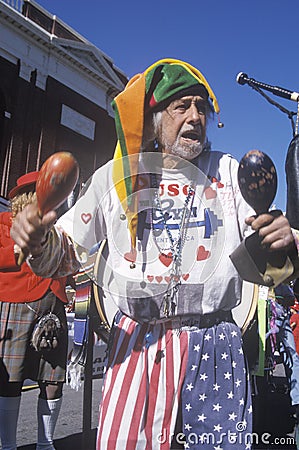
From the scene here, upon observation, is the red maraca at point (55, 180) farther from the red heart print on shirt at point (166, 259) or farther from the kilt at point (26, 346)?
the kilt at point (26, 346)

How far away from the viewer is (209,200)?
3.51ft

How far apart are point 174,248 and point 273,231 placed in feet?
1.10

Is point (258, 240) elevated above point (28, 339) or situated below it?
above

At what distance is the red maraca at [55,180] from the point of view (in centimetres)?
75

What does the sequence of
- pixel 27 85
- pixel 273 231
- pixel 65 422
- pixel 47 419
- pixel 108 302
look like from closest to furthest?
pixel 273 231 < pixel 108 302 < pixel 47 419 < pixel 65 422 < pixel 27 85

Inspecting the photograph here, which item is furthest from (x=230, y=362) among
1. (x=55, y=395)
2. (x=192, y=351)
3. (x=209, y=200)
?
(x=55, y=395)

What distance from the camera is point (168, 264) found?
105 cm

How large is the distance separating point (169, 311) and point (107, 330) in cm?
30

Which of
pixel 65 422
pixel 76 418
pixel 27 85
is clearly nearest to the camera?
pixel 65 422

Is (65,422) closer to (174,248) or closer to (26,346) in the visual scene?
(26,346)

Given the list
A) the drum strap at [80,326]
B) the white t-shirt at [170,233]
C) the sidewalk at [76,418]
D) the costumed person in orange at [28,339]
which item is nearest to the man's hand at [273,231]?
the white t-shirt at [170,233]

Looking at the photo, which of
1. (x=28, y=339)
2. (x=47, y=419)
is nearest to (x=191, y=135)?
(x=28, y=339)

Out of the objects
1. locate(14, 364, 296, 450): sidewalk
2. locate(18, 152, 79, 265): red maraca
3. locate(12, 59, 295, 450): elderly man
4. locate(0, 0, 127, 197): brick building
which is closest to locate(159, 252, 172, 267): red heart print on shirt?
locate(12, 59, 295, 450): elderly man

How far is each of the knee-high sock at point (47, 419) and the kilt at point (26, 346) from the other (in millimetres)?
108
